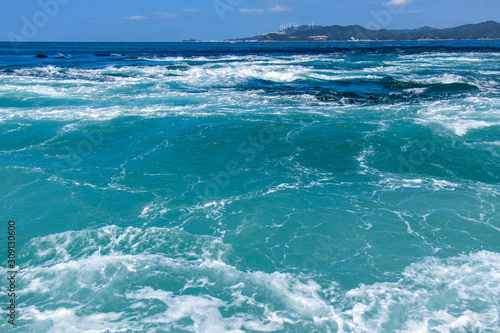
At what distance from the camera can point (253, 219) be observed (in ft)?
47.6

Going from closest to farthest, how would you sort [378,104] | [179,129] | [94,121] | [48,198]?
1. [48,198]
2. [179,129]
3. [94,121]
4. [378,104]

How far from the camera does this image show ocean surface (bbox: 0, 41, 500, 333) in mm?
9914

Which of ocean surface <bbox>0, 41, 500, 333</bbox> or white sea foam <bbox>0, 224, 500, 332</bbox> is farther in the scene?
ocean surface <bbox>0, 41, 500, 333</bbox>

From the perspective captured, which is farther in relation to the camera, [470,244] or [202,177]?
[202,177]

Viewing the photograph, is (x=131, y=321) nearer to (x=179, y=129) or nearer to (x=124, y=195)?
(x=124, y=195)

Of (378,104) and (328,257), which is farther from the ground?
(378,104)

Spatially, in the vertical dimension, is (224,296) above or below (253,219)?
below

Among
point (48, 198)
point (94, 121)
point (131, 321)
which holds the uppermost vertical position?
point (94, 121)

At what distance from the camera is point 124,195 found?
16.3 m

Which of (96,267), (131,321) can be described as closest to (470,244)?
(131,321)

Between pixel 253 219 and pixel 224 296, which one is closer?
pixel 224 296

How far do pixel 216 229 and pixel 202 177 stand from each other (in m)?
4.96

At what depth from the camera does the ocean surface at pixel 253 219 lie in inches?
390

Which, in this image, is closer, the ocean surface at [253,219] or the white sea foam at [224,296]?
the white sea foam at [224,296]
